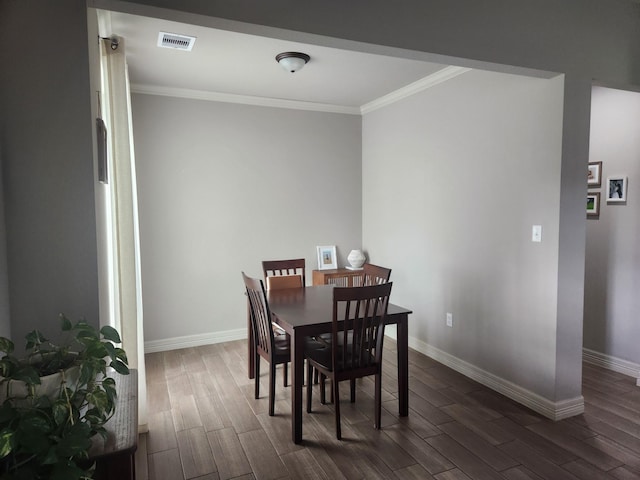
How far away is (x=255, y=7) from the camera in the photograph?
1.87 metres

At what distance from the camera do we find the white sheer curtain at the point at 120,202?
241 centimetres

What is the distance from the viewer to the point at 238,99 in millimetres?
4391

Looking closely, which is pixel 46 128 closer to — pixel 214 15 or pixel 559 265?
pixel 214 15

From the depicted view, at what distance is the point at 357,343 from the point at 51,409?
1.92 m

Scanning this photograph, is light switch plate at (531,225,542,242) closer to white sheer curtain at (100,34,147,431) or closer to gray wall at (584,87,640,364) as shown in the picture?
gray wall at (584,87,640,364)

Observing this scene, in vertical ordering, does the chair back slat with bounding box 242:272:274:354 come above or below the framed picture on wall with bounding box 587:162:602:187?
below

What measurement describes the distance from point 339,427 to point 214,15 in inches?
91.4

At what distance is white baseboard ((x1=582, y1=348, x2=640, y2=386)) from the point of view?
11.5ft

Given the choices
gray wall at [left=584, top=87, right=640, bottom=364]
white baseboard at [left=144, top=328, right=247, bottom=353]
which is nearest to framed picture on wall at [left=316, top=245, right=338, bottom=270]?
white baseboard at [left=144, top=328, right=247, bottom=353]

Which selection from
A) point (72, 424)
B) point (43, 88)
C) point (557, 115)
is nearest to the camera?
point (72, 424)

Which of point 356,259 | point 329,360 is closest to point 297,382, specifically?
point 329,360

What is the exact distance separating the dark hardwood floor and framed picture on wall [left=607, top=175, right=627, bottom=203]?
1469mm

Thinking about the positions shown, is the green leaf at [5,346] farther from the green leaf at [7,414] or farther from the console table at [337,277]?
the console table at [337,277]

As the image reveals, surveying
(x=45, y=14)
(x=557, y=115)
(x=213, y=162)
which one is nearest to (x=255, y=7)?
(x=45, y=14)
